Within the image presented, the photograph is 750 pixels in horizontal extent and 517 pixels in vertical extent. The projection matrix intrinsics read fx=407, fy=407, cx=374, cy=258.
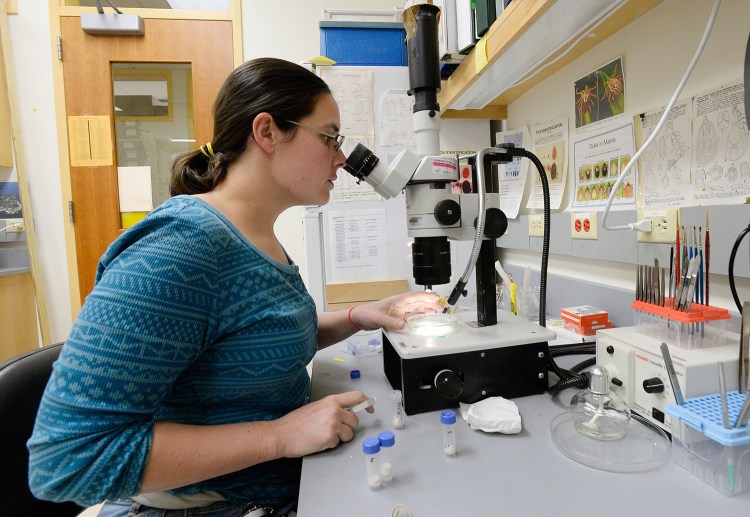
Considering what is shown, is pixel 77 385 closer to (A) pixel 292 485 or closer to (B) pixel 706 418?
(A) pixel 292 485

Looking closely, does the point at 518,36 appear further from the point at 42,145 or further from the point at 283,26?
the point at 42,145

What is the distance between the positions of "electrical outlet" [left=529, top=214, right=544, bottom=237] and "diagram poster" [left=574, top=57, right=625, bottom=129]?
0.31m

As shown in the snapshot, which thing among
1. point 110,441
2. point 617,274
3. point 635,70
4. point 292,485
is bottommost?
point 292,485

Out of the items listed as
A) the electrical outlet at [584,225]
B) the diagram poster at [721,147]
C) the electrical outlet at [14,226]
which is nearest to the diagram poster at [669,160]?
the diagram poster at [721,147]

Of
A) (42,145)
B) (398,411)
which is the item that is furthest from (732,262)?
(42,145)

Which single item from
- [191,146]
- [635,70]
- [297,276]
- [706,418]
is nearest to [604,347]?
[706,418]

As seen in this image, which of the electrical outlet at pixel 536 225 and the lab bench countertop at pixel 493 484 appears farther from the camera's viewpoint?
the electrical outlet at pixel 536 225

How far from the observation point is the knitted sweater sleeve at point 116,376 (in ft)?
1.57

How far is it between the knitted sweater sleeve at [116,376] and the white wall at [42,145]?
6.52 ft

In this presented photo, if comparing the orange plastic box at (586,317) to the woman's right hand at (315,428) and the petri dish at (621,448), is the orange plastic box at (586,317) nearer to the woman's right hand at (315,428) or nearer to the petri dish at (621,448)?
the petri dish at (621,448)

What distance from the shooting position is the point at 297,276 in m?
0.79

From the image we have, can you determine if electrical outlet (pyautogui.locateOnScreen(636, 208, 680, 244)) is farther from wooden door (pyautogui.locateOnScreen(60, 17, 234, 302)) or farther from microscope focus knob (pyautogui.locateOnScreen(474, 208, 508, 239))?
wooden door (pyautogui.locateOnScreen(60, 17, 234, 302))

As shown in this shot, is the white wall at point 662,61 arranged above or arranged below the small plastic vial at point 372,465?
above

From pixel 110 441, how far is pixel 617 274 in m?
1.14
